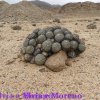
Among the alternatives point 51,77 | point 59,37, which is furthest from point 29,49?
point 51,77

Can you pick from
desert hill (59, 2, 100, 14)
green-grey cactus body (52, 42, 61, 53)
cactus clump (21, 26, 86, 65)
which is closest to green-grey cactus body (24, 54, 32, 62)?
cactus clump (21, 26, 86, 65)

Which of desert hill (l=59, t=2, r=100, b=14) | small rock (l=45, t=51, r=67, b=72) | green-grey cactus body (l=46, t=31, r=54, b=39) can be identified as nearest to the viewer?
small rock (l=45, t=51, r=67, b=72)

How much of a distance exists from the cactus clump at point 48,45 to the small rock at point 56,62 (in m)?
0.13

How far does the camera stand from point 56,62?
20.7 ft

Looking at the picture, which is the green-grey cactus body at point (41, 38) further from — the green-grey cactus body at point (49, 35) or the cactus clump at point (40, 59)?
the cactus clump at point (40, 59)

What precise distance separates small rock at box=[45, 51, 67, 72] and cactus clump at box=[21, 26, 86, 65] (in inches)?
5.2

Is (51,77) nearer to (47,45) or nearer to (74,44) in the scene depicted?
(47,45)

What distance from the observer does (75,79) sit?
6055mm

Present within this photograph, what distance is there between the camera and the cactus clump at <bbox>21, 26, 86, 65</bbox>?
657 centimetres

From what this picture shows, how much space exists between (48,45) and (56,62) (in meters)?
0.51

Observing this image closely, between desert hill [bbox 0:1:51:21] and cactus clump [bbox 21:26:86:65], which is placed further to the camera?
desert hill [bbox 0:1:51:21]

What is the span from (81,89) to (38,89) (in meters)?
0.88

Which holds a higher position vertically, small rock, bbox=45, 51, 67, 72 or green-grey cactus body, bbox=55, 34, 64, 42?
green-grey cactus body, bbox=55, 34, 64, 42

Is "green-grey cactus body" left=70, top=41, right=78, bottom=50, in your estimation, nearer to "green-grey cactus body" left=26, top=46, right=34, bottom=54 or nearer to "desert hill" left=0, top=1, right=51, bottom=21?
"green-grey cactus body" left=26, top=46, right=34, bottom=54
